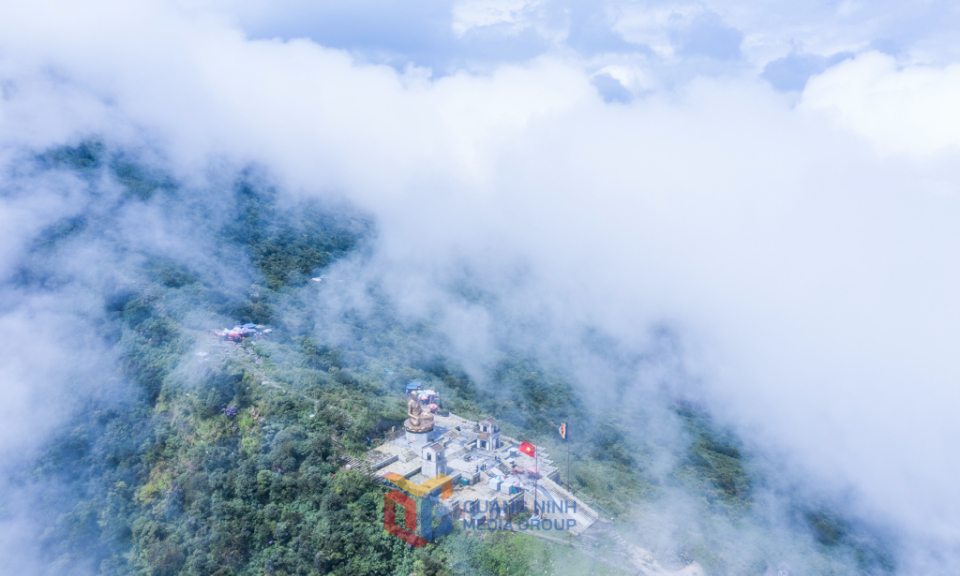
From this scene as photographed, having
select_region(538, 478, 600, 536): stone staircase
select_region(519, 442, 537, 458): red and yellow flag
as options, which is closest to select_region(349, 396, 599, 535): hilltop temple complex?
select_region(538, 478, 600, 536): stone staircase

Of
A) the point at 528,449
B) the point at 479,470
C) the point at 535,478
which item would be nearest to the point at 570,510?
the point at 535,478

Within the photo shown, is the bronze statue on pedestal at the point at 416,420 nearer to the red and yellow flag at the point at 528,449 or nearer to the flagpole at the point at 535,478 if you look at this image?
the red and yellow flag at the point at 528,449

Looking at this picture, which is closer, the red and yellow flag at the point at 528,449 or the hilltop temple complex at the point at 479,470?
the hilltop temple complex at the point at 479,470

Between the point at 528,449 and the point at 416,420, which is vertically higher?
the point at 416,420

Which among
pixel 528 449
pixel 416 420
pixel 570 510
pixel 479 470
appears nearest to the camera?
pixel 570 510

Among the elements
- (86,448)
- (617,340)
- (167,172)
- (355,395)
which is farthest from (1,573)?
(617,340)

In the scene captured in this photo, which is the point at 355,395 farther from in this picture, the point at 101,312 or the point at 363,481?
the point at 101,312

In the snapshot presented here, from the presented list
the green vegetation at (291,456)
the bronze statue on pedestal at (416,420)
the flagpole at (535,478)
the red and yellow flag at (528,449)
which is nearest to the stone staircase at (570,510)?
the flagpole at (535,478)

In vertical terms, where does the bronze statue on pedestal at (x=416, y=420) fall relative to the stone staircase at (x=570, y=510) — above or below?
above

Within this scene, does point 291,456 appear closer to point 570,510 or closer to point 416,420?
point 416,420
